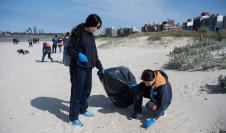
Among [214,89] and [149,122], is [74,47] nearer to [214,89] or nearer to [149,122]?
[149,122]

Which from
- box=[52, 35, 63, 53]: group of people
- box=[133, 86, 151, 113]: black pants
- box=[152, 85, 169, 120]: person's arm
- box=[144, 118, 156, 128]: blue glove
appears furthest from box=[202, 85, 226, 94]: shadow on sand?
box=[52, 35, 63, 53]: group of people

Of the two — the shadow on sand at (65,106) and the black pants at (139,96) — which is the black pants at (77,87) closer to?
the shadow on sand at (65,106)

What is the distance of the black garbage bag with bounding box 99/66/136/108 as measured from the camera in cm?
596

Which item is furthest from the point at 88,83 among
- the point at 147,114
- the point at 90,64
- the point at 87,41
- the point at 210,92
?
the point at 210,92

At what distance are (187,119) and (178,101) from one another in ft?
3.21

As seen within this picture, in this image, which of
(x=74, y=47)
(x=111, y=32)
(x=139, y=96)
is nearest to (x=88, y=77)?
(x=74, y=47)

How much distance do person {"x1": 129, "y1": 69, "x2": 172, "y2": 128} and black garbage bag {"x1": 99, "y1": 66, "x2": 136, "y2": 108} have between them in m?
0.37

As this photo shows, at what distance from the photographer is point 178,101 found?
634 centimetres

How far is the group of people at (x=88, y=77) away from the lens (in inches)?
205

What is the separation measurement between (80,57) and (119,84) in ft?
3.70

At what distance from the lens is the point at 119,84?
598cm

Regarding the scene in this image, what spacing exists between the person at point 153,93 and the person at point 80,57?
947mm

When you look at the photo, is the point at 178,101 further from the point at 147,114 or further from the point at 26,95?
the point at 26,95

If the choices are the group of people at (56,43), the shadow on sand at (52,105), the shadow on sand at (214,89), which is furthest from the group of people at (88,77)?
the group of people at (56,43)
